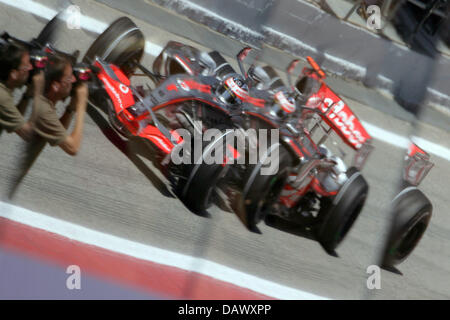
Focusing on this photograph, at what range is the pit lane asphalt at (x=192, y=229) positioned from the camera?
5.29 meters

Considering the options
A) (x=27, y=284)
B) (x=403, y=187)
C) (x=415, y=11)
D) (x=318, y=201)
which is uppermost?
(x=415, y=11)

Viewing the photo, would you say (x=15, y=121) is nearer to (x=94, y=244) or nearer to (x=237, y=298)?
(x=94, y=244)

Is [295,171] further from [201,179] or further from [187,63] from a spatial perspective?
[187,63]

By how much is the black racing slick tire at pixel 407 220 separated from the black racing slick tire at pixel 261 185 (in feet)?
4.05

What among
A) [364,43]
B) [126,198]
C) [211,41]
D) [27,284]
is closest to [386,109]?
[364,43]

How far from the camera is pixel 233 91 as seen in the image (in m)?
5.81

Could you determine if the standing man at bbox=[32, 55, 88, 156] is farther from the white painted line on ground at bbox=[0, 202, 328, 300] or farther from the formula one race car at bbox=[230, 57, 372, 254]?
the formula one race car at bbox=[230, 57, 372, 254]

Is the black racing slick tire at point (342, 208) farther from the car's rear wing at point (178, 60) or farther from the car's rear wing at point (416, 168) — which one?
the car's rear wing at point (178, 60)

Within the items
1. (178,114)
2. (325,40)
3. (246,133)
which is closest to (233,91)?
Answer: (246,133)

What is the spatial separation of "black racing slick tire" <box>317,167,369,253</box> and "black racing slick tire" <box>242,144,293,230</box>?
0.55m

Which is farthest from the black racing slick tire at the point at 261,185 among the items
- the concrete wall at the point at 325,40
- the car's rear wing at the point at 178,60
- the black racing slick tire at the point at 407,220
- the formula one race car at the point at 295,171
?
the concrete wall at the point at 325,40

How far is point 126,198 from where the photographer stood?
5574 millimetres

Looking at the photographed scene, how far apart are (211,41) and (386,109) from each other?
281 centimetres

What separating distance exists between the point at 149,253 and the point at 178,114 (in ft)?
4.72
